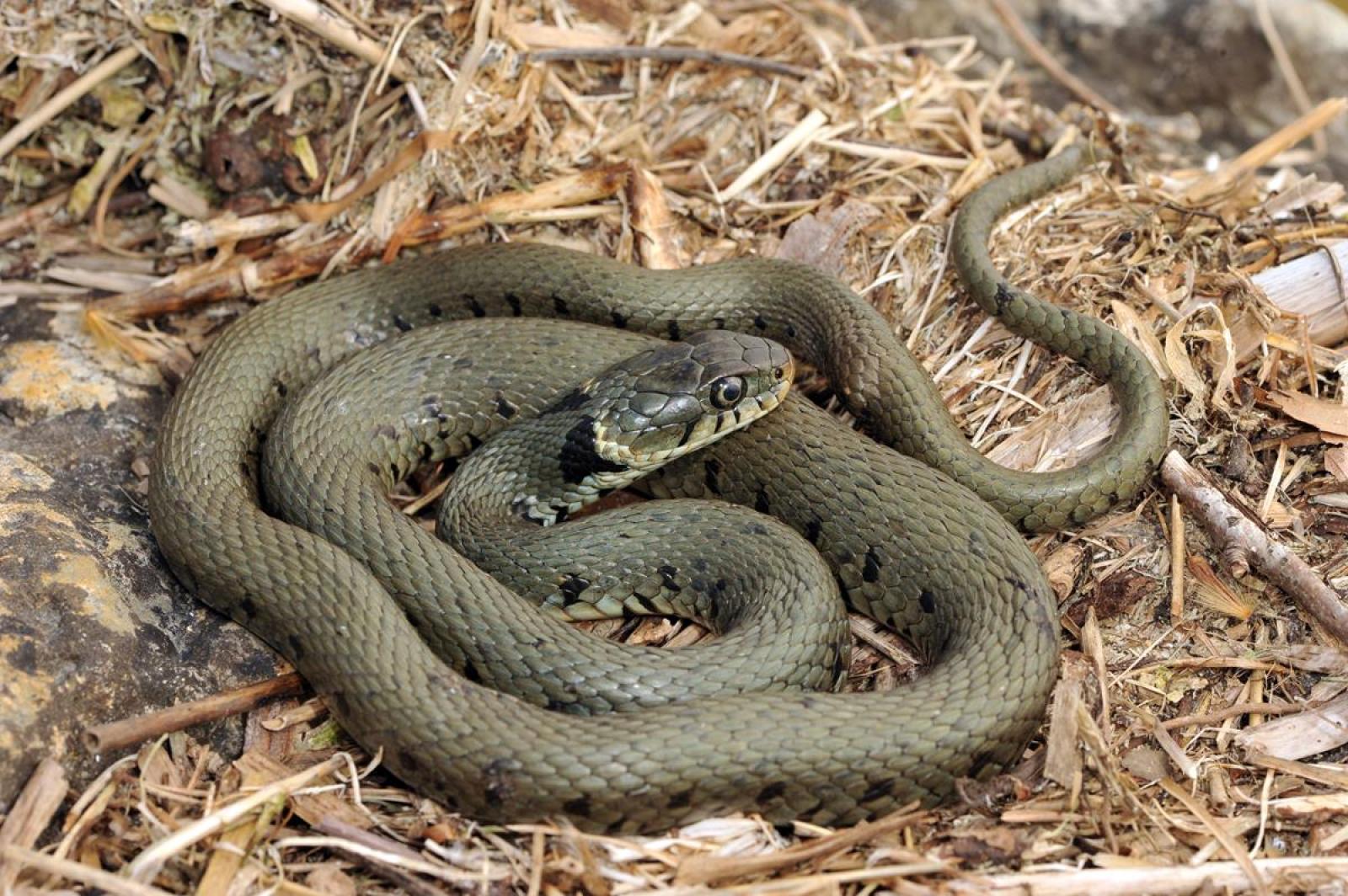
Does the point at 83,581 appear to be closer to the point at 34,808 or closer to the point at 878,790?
the point at 34,808

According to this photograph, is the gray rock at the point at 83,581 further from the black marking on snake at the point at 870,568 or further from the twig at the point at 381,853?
the black marking on snake at the point at 870,568

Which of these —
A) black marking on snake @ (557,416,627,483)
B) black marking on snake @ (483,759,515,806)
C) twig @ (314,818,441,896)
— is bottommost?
twig @ (314,818,441,896)

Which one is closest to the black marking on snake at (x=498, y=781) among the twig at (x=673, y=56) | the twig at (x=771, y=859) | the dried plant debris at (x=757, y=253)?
Result: the dried plant debris at (x=757, y=253)

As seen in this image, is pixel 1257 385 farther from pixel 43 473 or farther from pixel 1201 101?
pixel 43 473

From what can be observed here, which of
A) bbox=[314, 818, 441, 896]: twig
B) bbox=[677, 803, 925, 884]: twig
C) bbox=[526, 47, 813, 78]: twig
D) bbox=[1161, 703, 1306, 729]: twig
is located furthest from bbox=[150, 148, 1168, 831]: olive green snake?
bbox=[526, 47, 813, 78]: twig

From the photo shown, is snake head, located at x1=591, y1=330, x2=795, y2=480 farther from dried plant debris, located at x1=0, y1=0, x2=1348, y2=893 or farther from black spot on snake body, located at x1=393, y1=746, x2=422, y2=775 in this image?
black spot on snake body, located at x1=393, y1=746, x2=422, y2=775
